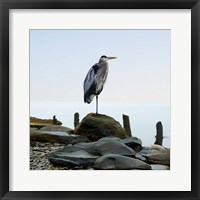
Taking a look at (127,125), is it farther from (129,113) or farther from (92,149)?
(92,149)

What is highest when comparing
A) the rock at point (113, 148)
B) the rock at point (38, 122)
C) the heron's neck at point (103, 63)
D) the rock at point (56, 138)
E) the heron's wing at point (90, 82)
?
the heron's neck at point (103, 63)

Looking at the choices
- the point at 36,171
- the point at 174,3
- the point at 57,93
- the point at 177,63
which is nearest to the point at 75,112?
the point at 57,93

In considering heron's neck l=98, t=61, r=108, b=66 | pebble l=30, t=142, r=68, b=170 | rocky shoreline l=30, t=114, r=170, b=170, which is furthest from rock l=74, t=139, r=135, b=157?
heron's neck l=98, t=61, r=108, b=66

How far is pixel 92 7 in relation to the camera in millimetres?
1523

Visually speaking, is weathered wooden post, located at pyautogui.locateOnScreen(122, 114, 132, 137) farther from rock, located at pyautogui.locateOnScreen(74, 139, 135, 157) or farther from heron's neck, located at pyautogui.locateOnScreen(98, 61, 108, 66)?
heron's neck, located at pyautogui.locateOnScreen(98, 61, 108, 66)

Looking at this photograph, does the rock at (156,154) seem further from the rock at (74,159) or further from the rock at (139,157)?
the rock at (74,159)

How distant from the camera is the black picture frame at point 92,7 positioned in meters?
1.52

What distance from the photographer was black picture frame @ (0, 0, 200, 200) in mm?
1520

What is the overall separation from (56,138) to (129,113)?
0.92 ft

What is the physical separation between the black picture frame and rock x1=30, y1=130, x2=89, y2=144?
111 millimetres

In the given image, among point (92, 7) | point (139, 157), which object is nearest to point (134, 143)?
point (139, 157)

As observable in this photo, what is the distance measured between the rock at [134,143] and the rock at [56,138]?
15cm

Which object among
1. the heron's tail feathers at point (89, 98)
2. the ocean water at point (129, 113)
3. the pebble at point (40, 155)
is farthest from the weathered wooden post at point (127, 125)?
Result: the pebble at point (40, 155)

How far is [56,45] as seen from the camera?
1.57 metres
